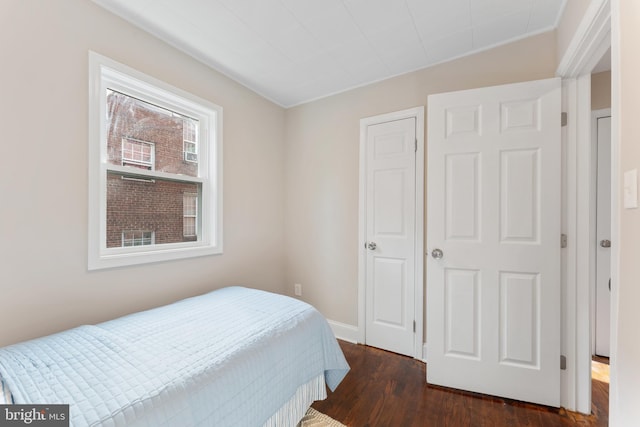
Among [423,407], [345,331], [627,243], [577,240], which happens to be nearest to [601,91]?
[577,240]

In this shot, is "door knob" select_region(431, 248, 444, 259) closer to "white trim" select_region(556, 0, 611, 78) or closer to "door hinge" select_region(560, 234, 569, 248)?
"door hinge" select_region(560, 234, 569, 248)

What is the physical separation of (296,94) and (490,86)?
5.59 feet

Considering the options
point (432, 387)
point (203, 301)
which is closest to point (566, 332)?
point (432, 387)

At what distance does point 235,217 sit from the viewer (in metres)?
2.41

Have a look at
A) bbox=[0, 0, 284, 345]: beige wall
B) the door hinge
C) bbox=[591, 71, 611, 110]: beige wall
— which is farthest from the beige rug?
bbox=[591, 71, 611, 110]: beige wall

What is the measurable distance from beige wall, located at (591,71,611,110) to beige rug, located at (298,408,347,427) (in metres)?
3.19

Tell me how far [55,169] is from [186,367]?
125 cm

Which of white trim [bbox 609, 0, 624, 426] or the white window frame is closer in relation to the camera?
white trim [bbox 609, 0, 624, 426]

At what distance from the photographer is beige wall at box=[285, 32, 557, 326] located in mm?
2273

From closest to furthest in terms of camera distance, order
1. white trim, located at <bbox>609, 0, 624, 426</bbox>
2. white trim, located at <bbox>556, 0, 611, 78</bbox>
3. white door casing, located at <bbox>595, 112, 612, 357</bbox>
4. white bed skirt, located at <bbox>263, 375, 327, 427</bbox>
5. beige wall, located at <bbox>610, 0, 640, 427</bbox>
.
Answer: beige wall, located at <bbox>610, 0, 640, 427</bbox> → white trim, located at <bbox>609, 0, 624, 426</bbox> → white trim, located at <bbox>556, 0, 611, 78</bbox> → white bed skirt, located at <bbox>263, 375, 327, 427</bbox> → white door casing, located at <bbox>595, 112, 612, 357</bbox>

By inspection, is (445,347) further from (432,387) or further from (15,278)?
(15,278)

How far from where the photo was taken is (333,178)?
106 inches

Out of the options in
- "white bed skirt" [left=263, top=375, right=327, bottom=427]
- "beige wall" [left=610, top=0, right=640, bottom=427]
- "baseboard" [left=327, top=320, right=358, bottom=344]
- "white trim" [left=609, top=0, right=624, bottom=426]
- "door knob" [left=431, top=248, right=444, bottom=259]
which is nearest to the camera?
"beige wall" [left=610, top=0, right=640, bottom=427]

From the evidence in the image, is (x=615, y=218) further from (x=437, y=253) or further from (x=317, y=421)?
(x=317, y=421)
